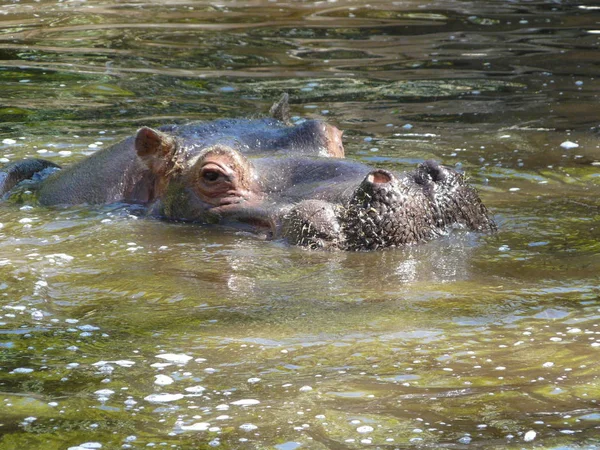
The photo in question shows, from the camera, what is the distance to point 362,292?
656cm

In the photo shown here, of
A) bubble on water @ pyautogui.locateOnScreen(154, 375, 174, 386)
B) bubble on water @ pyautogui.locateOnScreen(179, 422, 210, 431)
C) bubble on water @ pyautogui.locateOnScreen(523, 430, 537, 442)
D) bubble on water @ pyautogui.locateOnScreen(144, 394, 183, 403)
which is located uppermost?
bubble on water @ pyautogui.locateOnScreen(523, 430, 537, 442)

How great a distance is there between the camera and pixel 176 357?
5.44 meters

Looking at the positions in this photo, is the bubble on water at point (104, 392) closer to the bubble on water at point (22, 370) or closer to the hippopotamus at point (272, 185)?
the bubble on water at point (22, 370)

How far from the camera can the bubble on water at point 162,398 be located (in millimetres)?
4828

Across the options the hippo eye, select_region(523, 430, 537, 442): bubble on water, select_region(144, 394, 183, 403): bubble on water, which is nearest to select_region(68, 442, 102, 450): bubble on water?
select_region(144, 394, 183, 403): bubble on water

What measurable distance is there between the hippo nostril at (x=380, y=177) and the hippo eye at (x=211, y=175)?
1482 mm

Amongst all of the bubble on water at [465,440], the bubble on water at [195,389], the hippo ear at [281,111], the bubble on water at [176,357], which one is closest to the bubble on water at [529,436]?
the bubble on water at [465,440]

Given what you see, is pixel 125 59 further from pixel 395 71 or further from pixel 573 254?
pixel 573 254

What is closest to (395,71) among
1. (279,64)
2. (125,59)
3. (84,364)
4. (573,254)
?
(279,64)

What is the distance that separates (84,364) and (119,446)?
1084 millimetres

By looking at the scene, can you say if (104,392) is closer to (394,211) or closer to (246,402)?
(246,402)

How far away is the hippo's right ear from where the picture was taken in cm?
840

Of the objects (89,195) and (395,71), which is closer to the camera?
(89,195)

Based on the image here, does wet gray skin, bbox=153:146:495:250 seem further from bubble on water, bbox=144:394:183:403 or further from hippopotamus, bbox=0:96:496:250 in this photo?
bubble on water, bbox=144:394:183:403
